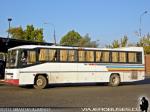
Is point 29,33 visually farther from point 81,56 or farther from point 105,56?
point 81,56

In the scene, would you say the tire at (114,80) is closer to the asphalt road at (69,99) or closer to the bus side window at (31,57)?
the asphalt road at (69,99)

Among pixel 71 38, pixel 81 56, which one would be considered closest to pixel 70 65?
pixel 81 56

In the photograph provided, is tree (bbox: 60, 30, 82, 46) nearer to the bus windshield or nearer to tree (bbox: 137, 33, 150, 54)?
tree (bbox: 137, 33, 150, 54)

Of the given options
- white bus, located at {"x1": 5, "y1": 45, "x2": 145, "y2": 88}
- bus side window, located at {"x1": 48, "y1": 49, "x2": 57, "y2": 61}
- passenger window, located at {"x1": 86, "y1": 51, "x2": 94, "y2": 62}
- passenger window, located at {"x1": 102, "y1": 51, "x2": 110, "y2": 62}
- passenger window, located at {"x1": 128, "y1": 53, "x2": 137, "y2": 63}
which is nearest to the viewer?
white bus, located at {"x1": 5, "y1": 45, "x2": 145, "y2": 88}

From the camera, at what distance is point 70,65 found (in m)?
23.9

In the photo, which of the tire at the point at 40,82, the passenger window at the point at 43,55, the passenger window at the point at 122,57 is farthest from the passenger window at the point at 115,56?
the tire at the point at 40,82

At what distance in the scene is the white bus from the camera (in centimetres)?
2211

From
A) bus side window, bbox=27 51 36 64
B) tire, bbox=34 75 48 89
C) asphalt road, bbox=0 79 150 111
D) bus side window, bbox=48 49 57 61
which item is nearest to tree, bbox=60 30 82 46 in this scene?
asphalt road, bbox=0 79 150 111

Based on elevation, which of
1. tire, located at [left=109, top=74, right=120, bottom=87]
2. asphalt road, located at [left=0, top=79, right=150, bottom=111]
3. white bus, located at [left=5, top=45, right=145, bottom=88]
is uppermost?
white bus, located at [left=5, top=45, right=145, bottom=88]

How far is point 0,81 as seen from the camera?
1053 inches

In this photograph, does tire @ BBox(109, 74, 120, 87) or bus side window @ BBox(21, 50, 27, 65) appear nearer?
bus side window @ BBox(21, 50, 27, 65)

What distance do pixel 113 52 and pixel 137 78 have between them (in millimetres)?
2999

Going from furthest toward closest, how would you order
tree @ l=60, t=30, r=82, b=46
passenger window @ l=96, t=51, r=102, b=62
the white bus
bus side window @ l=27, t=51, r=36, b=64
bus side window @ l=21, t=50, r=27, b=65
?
tree @ l=60, t=30, r=82, b=46 < passenger window @ l=96, t=51, r=102, b=62 < bus side window @ l=27, t=51, r=36, b=64 < the white bus < bus side window @ l=21, t=50, r=27, b=65

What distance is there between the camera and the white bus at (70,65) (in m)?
22.1
